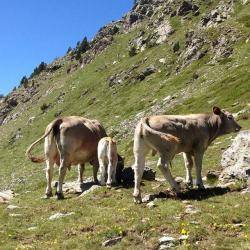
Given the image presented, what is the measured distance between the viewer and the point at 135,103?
7019 centimetres

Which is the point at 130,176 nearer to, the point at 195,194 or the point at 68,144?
the point at 68,144

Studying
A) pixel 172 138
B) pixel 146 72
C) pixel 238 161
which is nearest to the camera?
pixel 172 138

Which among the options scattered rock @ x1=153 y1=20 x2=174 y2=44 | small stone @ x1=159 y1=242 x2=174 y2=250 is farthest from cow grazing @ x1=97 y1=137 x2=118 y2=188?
scattered rock @ x1=153 y1=20 x2=174 y2=44

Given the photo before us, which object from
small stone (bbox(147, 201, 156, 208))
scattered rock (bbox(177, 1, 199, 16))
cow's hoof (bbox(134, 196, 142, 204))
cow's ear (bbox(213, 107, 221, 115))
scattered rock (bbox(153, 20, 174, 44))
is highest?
scattered rock (bbox(177, 1, 199, 16))

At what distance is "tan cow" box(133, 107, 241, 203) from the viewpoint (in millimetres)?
17516

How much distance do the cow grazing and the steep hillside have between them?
4.71 ft

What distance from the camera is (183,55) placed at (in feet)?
267

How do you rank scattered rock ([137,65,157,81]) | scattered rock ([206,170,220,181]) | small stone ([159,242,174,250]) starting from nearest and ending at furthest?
small stone ([159,242,174,250]) → scattered rock ([206,170,220,181]) → scattered rock ([137,65,157,81])

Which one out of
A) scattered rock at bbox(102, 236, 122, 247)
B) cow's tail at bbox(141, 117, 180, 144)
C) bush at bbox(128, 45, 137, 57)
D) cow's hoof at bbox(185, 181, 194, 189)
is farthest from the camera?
bush at bbox(128, 45, 137, 57)

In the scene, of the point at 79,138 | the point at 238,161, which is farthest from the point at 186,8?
the point at 238,161

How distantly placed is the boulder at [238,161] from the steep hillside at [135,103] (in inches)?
82.4

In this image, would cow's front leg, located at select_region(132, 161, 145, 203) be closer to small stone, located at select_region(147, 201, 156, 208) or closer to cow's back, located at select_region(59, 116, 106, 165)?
small stone, located at select_region(147, 201, 156, 208)

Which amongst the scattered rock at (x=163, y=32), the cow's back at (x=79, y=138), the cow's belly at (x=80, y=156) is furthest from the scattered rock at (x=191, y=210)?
the scattered rock at (x=163, y=32)

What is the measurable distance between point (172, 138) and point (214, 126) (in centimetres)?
379
